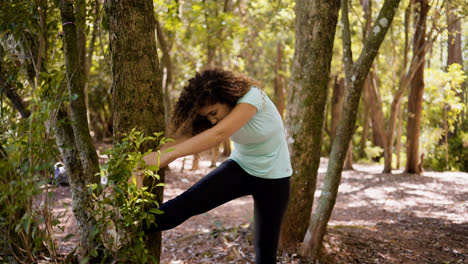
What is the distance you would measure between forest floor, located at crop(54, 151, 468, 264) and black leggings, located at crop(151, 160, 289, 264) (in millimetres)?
661

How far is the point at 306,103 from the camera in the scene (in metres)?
4.04

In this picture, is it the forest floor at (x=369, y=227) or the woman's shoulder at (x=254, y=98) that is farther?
the forest floor at (x=369, y=227)

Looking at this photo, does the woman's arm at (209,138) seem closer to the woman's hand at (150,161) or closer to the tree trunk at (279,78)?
the woman's hand at (150,161)

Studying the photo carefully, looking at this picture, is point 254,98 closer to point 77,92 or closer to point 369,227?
point 77,92

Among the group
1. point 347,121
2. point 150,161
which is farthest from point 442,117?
point 150,161

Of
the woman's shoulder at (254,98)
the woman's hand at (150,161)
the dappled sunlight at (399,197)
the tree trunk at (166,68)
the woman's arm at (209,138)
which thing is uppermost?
the tree trunk at (166,68)

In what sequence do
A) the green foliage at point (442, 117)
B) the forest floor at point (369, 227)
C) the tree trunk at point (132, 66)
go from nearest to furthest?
the tree trunk at point (132, 66) → the forest floor at point (369, 227) → the green foliage at point (442, 117)

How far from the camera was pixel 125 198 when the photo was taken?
6.28 feet

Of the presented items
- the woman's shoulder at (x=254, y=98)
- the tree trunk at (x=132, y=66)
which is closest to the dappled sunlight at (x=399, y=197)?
the woman's shoulder at (x=254, y=98)

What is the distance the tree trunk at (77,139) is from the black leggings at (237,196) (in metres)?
0.61

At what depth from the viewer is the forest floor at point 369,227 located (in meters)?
4.21

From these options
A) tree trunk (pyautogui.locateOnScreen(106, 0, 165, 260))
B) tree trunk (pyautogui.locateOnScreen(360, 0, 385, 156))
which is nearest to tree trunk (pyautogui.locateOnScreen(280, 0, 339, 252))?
tree trunk (pyautogui.locateOnScreen(106, 0, 165, 260))

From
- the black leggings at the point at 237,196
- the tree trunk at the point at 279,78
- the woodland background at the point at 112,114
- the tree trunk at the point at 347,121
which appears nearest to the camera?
the woodland background at the point at 112,114

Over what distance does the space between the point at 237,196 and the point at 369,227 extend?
3345mm
